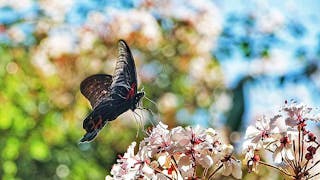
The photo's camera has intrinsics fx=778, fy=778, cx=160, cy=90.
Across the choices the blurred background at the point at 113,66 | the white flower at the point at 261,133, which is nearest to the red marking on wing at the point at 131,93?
the white flower at the point at 261,133

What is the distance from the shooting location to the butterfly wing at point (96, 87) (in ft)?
3.21

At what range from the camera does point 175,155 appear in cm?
96

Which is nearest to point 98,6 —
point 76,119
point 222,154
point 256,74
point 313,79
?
point 76,119

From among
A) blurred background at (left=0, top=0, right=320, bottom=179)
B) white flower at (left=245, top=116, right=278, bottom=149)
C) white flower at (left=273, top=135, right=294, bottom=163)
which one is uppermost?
blurred background at (left=0, top=0, right=320, bottom=179)

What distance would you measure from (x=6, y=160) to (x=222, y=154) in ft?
4.34

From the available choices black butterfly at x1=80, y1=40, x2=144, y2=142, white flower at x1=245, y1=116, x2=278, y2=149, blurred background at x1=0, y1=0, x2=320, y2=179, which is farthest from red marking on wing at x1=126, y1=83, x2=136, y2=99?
blurred background at x1=0, y1=0, x2=320, y2=179

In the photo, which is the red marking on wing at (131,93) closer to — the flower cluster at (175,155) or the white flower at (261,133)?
the flower cluster at (175,155)

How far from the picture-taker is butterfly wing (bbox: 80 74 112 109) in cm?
98

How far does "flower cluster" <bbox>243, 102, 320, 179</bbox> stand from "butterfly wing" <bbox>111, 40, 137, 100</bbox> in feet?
0.54

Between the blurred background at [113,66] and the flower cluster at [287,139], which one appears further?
the blurred background at [113,66]

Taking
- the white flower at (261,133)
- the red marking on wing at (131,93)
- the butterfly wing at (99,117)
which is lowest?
the white flower at (261,133)

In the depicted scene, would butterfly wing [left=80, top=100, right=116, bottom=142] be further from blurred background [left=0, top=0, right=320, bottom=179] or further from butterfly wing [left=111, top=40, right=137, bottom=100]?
blurred background [left=0, top=0, right=320, bottom=179]

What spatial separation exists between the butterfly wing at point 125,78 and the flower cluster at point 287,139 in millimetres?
164

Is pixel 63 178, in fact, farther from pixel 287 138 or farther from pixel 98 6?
pixel 287 138
